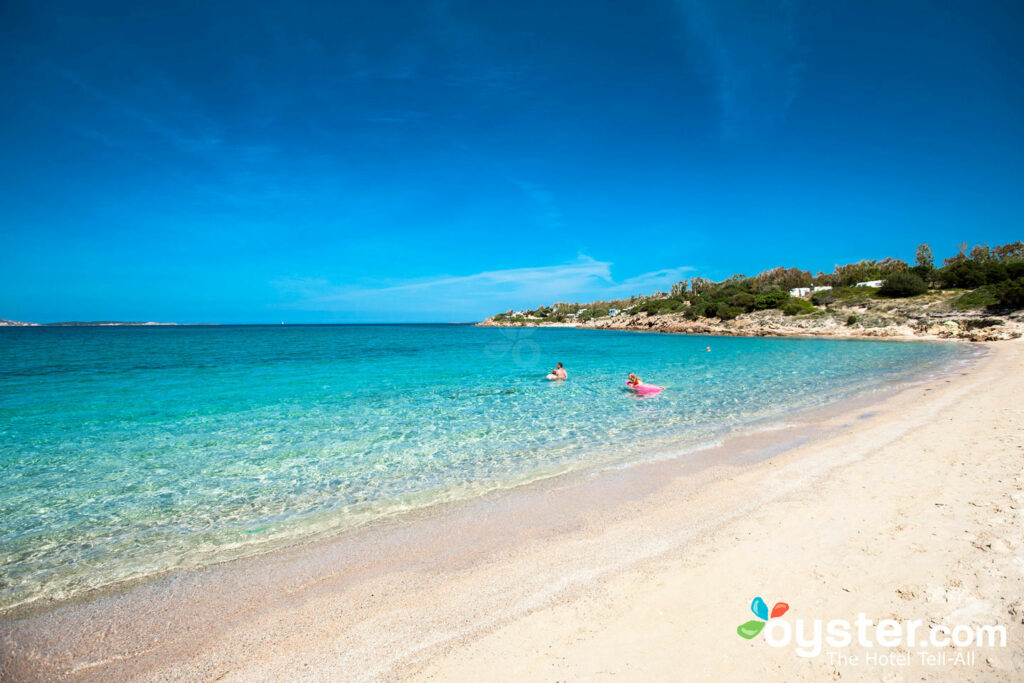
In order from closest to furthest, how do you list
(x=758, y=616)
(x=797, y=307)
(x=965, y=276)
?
(x=758, y=616) < (x=965, y=276) < (x=797, y=307)

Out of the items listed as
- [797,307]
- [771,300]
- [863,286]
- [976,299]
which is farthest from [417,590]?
[863,286]

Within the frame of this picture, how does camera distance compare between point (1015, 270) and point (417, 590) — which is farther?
point (1015, 270)

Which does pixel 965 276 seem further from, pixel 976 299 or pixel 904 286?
pixel 976 299

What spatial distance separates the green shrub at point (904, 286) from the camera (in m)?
58.6

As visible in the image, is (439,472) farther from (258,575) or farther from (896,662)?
(896,662)

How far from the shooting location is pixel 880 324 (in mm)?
53688

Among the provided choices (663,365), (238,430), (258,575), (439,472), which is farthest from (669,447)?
(663,365)

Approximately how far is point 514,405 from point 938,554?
1250cm

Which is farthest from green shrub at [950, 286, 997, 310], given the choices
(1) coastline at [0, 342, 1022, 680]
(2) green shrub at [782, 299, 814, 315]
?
(1) coastline at [0, 342, 1022, 680]

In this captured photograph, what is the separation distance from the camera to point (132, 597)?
4777mm

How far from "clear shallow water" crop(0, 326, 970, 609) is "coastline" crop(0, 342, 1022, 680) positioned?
0.85 metres

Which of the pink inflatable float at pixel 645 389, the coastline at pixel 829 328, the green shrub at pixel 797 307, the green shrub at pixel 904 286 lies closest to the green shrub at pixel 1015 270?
the coastline at pixel 829 328

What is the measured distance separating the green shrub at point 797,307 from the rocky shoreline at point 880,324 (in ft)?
3.07

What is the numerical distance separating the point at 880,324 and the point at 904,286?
462 inches
